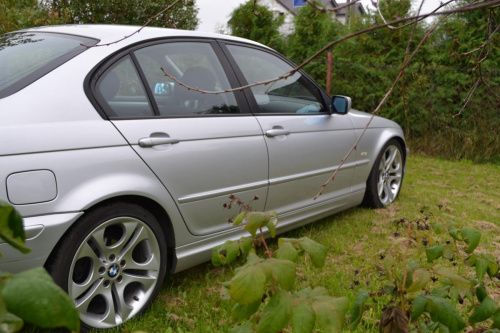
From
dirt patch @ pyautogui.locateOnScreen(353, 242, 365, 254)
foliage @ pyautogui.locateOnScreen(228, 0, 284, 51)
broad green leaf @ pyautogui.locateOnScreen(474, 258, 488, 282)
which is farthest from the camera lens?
foliage @ pyautogui.locateOnScreen(228, 0, 284, 51)

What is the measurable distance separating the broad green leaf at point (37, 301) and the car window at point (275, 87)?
2881mm

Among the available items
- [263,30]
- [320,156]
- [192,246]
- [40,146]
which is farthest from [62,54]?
[263,30]

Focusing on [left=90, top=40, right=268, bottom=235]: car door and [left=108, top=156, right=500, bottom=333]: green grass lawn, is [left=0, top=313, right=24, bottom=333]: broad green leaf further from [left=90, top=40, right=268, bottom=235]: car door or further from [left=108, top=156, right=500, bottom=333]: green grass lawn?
[left=90, top=40, right=268, bottom=235]: car door

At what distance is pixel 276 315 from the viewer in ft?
3.57

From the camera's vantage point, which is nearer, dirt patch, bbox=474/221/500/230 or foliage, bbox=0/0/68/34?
dirt patch, bbox=474/221/500/230

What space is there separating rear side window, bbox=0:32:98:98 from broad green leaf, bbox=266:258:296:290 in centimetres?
164

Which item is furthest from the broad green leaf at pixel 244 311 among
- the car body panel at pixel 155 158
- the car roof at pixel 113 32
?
the car roof at pixel 113 32

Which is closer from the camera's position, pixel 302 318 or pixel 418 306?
pixel 302 318

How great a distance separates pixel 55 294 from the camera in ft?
1.64

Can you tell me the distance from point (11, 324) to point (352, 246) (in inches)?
135

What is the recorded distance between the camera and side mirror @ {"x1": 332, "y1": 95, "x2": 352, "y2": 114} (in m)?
3.94

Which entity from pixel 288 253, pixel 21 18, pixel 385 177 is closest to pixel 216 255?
pixel 288 253

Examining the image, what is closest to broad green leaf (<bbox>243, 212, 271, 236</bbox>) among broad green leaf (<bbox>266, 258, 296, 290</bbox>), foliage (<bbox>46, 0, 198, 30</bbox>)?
broad green leaf (<bbox>266, 258, 296, 290</bbox>)

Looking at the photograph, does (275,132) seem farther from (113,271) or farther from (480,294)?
(480,294)
